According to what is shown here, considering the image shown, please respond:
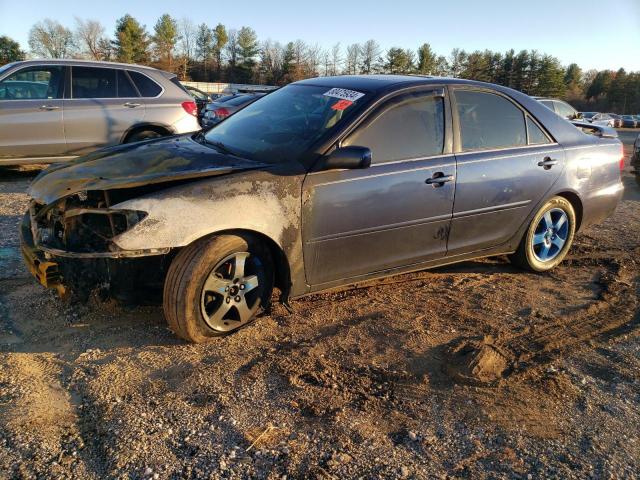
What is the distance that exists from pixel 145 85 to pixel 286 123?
16.7ft

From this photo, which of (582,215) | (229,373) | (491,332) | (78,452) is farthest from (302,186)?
(582,215)

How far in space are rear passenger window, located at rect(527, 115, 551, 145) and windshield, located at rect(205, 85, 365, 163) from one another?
65.0 inches

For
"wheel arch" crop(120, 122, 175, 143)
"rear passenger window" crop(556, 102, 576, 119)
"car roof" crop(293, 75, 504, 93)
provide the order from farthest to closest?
1. "rear passenger window" crop(556, 102, 576, 119)
2. "wheel arch" crop(120, 122, 175, 143)
3. "car roof" crop(293, 75, 504, 93)

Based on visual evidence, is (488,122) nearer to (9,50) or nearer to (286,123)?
(286,123)

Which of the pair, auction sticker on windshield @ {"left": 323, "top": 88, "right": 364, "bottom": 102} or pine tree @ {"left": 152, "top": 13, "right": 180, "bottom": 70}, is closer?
auction sticker on windshield @ {"left": 323, "top": 88, "right": 364, "bottom": 102}

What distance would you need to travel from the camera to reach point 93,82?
299 inches

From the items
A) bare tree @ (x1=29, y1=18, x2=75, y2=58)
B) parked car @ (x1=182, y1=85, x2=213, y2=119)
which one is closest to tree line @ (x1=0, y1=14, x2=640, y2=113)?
bare tree @ (x1=29, y1=18, x2=75, y2=58)

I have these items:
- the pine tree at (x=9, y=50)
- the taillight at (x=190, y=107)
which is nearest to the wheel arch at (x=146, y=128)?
the taillight at (x=190, y=107)

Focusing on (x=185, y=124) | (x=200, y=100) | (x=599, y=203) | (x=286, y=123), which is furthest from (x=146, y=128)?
(x=200, y=100)

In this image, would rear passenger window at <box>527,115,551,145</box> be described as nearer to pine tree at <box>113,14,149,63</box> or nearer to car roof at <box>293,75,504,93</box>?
car roof at <box>293,75,504,93</box>

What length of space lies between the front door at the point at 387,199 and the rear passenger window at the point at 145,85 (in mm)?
5482

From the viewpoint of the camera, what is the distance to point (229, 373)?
280cm

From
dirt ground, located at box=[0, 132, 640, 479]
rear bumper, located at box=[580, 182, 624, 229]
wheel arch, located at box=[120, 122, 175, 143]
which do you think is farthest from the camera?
wheel arch, located at box=[120, 122, 175, 143]

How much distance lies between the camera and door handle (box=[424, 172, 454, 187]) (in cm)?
362
